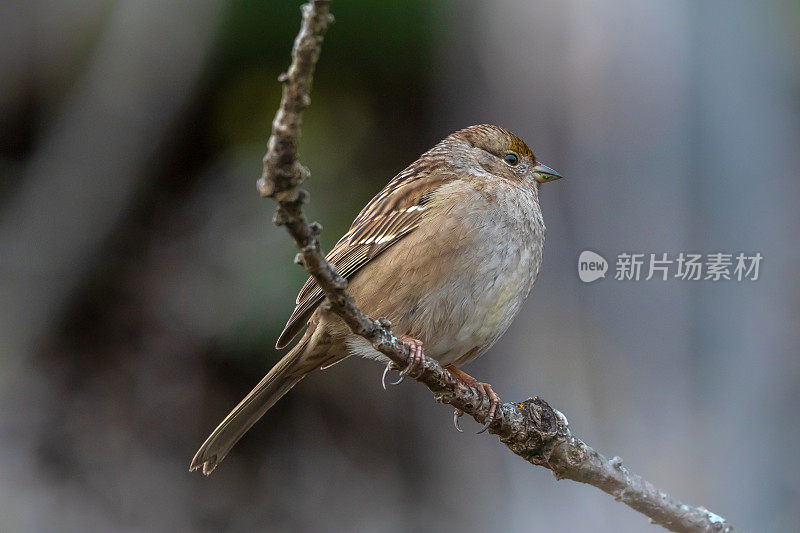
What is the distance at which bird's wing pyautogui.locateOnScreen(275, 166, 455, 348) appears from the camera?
9.62 feet

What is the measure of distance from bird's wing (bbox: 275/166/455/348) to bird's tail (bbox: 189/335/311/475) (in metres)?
0.15

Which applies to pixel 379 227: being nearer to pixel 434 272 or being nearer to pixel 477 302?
pixel 434 272

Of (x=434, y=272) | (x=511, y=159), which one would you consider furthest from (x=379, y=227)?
(x=511, y=159)

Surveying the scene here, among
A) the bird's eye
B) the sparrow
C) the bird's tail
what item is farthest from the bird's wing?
the bird's eye

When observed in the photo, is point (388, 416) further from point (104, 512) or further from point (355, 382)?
point (104, 512)

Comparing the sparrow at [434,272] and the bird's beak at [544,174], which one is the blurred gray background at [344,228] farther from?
the sparrow at [434,272]

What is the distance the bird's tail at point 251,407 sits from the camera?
308cm

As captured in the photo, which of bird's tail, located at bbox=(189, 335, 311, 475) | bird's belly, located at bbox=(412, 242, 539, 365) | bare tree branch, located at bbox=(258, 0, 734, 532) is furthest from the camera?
bird's tail, located at bbox=(189, 335, 311, 475)

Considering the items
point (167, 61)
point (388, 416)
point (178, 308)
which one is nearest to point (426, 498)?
point (388, 416)

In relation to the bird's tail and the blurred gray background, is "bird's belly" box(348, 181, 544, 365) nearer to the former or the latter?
the bird's tail

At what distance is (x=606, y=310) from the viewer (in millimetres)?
3297

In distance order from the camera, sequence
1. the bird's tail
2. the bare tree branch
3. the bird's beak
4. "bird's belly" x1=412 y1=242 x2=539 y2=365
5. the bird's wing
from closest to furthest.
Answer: the bare tree branch → "bird's belly" x1=412 y1=242 x2=539 y2=365 → the bird's wing → the bird's tail → the bird's beak

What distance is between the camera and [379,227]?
3104mm

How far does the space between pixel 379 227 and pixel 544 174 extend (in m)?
0.75
